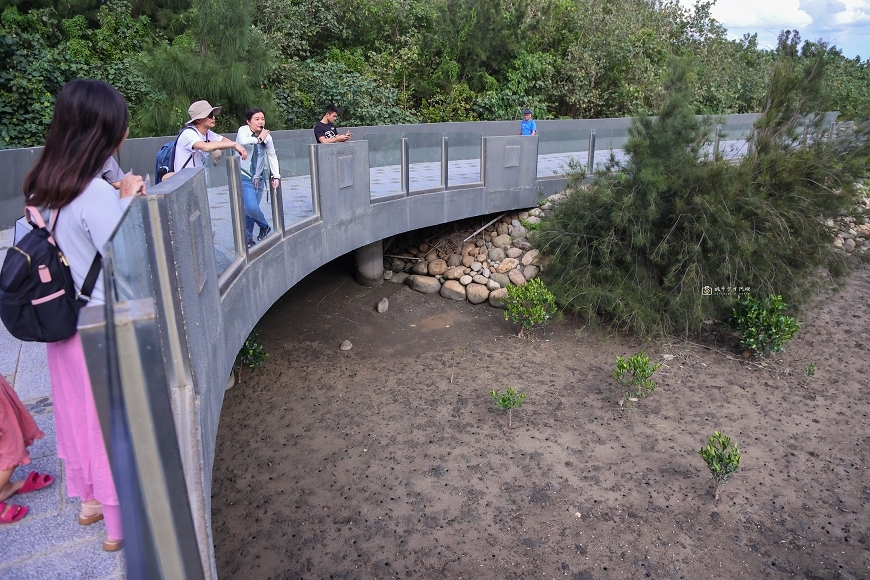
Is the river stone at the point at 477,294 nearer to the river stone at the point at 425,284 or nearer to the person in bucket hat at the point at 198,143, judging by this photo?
the river stone at the point at 425,284

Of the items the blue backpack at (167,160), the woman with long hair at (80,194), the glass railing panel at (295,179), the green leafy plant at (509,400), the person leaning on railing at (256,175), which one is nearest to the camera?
the woman with long hair at (80,194)

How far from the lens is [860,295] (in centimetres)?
1249

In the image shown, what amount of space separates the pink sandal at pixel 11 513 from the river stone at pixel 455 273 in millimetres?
9850

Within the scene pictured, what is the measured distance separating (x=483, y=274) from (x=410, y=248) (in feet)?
5.32

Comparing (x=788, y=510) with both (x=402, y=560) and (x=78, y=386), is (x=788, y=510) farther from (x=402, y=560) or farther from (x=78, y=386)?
(x=78, y=386)

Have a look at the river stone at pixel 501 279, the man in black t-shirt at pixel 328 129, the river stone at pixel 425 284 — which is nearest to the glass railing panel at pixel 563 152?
the river stone at pixel 501 279

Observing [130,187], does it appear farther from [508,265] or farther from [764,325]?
[508,265]

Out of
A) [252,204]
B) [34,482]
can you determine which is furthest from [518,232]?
[34,482]

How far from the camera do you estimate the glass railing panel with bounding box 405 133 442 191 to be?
971 centimetres

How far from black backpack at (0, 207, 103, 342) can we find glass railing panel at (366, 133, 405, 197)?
21.2 ft

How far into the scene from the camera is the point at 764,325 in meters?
9.80

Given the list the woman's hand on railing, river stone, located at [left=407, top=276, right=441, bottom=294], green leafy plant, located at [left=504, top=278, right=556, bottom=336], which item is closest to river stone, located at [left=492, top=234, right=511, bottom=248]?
river stone, located at [left=407, top=276, right=441, bottom=294]

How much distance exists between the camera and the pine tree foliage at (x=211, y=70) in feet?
35.5

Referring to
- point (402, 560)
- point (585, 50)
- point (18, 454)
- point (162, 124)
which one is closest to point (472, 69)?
point (585, 50)
